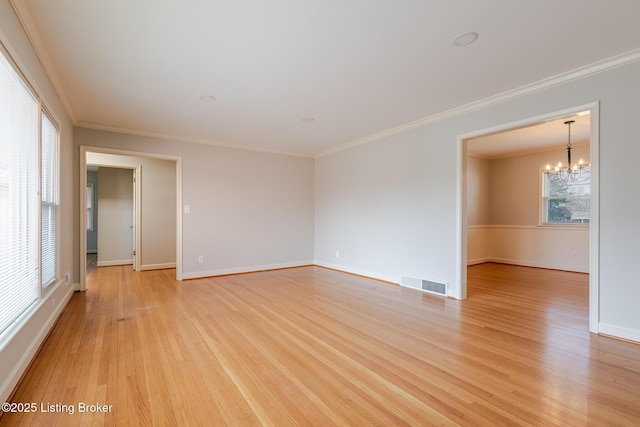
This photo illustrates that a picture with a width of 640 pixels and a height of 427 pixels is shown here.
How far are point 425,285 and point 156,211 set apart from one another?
18.1 ft

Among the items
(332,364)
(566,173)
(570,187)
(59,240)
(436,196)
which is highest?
(566,173)

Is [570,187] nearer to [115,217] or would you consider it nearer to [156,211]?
[156,211]

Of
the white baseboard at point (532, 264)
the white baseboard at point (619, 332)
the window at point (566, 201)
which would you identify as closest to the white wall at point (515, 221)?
the white baseboard at point (532, 264)

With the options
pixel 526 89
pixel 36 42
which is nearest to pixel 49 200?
pixel 36 42

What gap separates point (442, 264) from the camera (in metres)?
4.10

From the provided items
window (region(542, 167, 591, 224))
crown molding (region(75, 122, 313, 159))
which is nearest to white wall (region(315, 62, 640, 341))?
crown molding (region(75, 122, 313, 159))

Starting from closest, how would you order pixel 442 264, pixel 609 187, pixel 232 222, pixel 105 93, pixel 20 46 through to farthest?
pixel 20 46, pixel 609 187, pixel 105 93, pixel 442 264, pixel 232 222

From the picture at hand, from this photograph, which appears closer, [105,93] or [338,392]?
[338,392]

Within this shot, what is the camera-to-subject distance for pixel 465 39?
7.60 ft

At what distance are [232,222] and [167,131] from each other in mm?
1920

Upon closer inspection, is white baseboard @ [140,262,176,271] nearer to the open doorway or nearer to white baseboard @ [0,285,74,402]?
the open doorway

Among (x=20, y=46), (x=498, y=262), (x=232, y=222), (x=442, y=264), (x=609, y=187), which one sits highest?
(x=20, y=46)

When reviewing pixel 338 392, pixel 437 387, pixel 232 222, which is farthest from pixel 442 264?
pixel 232 222

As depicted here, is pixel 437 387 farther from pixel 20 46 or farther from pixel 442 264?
pixel 20 46
